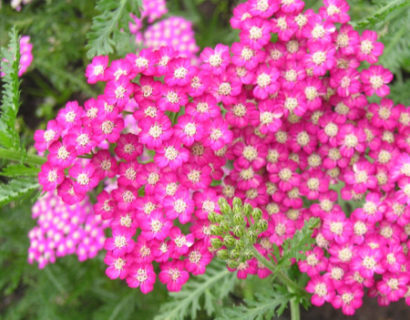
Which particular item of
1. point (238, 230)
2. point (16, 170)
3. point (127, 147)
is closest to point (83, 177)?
point (127, 147)

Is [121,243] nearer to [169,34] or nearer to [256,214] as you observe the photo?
[256,214]

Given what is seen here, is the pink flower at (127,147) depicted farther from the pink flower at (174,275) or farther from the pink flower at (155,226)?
the pink flower at (174,275)

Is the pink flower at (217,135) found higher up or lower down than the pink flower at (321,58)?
lower down

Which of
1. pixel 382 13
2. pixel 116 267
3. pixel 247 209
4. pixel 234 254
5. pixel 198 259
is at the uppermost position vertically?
pixel 382 13

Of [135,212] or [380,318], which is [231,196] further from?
[380,318]

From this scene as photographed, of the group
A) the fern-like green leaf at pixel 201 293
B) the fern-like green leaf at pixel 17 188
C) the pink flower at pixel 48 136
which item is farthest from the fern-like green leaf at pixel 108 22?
the fern-like green leaf at pixel 201 293

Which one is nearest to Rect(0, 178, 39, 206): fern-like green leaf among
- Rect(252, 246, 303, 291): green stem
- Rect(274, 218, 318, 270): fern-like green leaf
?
Rect(252, 246, 303, 291): green stem
